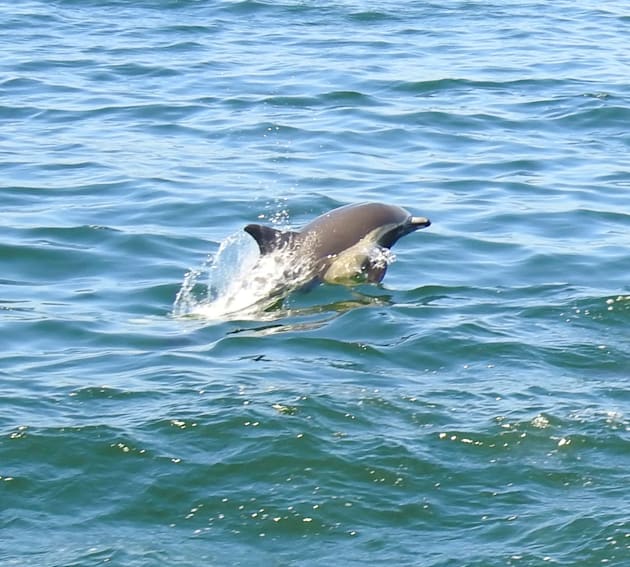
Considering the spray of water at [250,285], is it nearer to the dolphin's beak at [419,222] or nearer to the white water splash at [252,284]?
the white water splash at [252,284]

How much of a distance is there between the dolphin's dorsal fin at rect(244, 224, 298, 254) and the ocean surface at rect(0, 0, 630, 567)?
1.49ft

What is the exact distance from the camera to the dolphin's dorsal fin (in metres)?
10.6

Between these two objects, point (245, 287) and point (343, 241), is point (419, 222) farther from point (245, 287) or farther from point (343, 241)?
point (245, 287)

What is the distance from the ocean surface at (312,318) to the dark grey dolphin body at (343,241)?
0.19m

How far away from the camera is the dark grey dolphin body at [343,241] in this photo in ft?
35.3

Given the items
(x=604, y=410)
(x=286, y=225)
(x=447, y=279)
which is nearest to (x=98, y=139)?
(x=286, y=225)

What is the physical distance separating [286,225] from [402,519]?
6263 mm

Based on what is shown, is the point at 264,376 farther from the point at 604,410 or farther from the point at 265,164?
the point at 265,164

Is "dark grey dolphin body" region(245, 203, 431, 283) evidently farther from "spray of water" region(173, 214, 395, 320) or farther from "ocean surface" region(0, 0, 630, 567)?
"ocean surface" region(0, 0, 630, 567)

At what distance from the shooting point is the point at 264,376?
8.84 metres

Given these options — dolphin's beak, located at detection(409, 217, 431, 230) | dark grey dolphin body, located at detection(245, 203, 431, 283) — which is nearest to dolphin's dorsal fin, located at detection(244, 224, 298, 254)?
dark grey dolphin body, located at detection(245, 203, 431, 283)

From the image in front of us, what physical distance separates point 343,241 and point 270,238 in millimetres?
568

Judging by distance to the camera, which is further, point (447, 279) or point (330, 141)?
point (330, 141)

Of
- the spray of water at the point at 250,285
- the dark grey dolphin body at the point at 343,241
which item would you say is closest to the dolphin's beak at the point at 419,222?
the dark grey dolphin body at the point at 343,241
